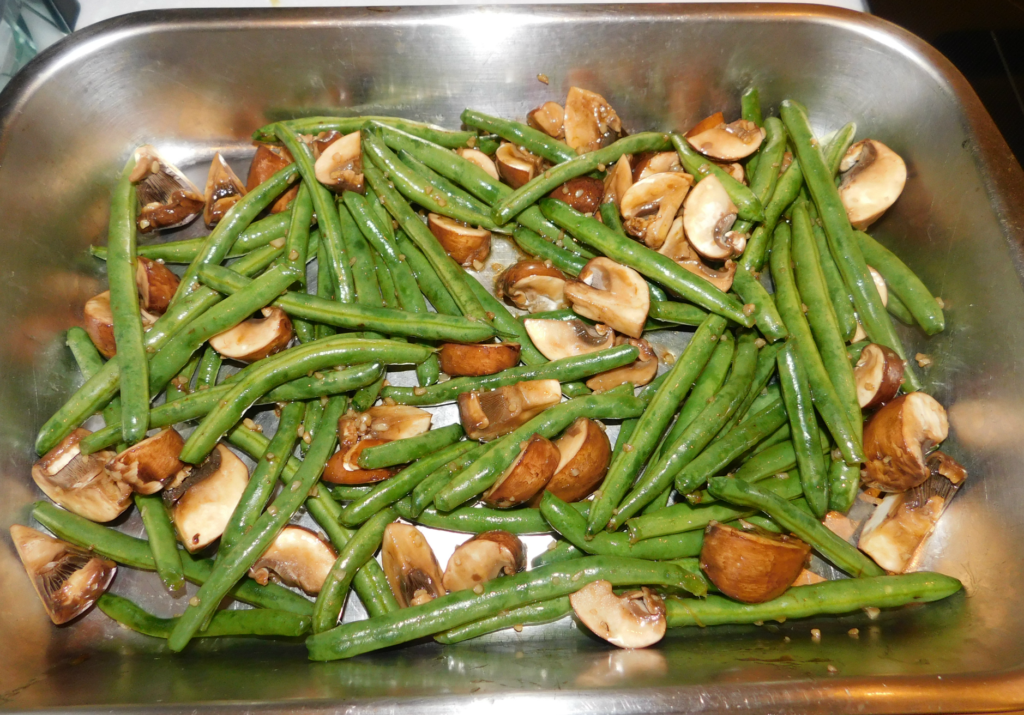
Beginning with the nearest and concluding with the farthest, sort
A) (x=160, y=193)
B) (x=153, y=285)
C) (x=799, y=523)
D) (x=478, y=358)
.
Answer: (x=799, y=523) → (x=478, y=358) → (x=153, y=285) → (x=160, y=193)

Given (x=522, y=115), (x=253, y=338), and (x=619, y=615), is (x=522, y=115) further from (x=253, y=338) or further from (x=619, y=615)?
(x=619, y=615)

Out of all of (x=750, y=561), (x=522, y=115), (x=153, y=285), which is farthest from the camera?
(x=522, y=115)

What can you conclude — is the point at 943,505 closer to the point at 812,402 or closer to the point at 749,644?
the point at 812,402

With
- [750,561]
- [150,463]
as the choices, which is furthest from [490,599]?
[150,463]

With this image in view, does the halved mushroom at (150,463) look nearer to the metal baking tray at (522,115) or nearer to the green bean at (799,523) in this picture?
the metal baking tray at (522,115)

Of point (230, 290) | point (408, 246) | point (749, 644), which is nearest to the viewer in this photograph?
point (749, 644)

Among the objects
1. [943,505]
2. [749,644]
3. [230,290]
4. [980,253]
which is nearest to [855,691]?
[749,644]

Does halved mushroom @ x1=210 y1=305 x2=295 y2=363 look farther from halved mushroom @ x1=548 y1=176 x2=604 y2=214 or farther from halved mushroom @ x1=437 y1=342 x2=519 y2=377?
halved mushroom @ x1=548 y1=176 x2=604 y2=214

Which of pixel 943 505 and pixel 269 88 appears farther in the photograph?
pixel 269 88
